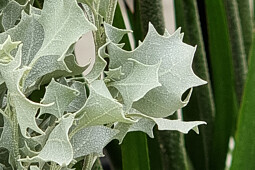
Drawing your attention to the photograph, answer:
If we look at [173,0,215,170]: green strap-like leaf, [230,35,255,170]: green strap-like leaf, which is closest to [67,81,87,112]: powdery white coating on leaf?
[230,35,255,170]: green strap-like leaf

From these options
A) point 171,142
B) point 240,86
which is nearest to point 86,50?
point 240,86

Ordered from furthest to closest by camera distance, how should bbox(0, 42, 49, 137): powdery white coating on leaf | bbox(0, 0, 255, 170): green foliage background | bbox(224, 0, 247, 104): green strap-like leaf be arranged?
bbox(224, 0, 247, 104): green strap-like leaf
bbox(0, 0, 255, 170): green foliage background
bbox(0, 42, 49, 137): powdery white coating on leaf

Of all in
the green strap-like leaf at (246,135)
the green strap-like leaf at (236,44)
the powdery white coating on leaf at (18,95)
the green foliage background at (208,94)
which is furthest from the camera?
the green strap-like leaf at (236,44)

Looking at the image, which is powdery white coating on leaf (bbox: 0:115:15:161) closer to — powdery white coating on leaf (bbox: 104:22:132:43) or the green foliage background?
powdery white coating on leaf (bbox: 104:22:132:43)

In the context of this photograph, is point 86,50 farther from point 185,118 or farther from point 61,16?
point 61,16

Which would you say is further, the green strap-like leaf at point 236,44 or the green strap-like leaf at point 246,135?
the green strap-like leaf at point 236,44

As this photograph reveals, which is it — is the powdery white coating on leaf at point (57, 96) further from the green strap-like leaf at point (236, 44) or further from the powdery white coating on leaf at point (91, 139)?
the green strap-like leaf at point (236, 44)

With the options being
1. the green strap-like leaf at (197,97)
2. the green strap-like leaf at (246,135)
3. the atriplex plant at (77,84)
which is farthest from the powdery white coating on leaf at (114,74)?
the green strap-like leaf at (197,97)
